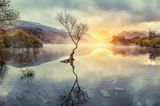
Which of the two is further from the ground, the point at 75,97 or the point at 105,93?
the point at 75,97

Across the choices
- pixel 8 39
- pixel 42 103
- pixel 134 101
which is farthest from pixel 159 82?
pixel 8 39

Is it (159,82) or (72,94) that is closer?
(72,94)

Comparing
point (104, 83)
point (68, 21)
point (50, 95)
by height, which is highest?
point (50, 95)

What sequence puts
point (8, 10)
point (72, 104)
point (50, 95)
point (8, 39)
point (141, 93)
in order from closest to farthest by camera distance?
point (72, 104) → point (50, 95) → point (141, 93) → point (8, 10) → point (8, 39)

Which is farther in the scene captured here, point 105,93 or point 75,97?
point 105,93

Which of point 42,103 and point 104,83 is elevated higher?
point 42,103

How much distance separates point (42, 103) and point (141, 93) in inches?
470

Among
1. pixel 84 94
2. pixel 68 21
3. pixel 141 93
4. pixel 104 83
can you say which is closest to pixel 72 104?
pixel 84 94

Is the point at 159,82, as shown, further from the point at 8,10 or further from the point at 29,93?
the point at 8,10

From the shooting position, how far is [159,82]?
42.0m

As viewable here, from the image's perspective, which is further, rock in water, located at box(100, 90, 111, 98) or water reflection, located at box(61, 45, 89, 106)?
rock in water, located at box(100, 90, 111, 98)

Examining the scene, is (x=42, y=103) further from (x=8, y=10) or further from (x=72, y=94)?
Result: (x=8, y=10)

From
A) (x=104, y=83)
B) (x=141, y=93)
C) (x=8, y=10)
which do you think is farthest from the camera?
(x=8, y=10)

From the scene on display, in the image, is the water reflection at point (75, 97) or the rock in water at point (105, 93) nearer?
the water reflection at point (75, 97)
